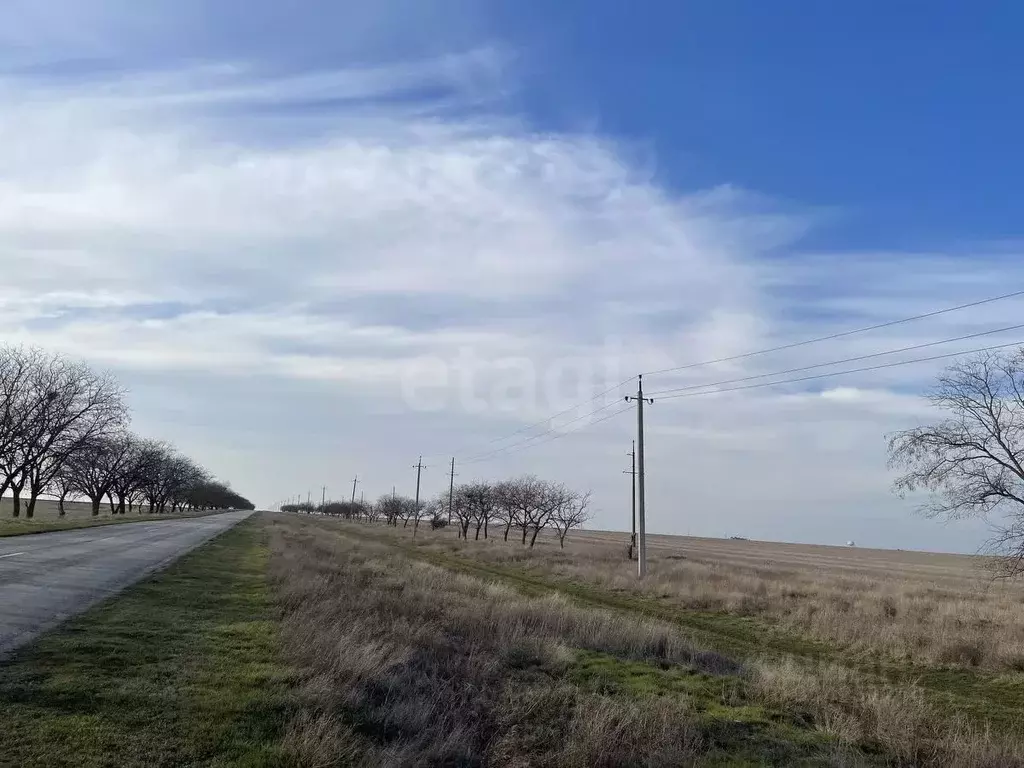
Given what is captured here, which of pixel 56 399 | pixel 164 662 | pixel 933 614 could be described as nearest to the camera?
pixel 164 662

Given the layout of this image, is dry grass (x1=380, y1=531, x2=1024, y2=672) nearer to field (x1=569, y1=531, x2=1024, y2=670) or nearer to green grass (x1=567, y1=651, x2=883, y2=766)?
field (x1=569, y1=531, x2=1024, y2=670)

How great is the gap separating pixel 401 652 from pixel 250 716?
11.1ft

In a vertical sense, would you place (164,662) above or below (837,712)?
above

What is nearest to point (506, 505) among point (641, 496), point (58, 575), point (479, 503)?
point (479, 503)

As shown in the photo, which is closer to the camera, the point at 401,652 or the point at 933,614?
the point at 401,652

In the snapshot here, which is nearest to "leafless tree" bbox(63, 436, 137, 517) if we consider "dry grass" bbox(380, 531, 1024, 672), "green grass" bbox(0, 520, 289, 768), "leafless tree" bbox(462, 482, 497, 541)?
"leafless tree" bbox(462, 482, 497, 541)

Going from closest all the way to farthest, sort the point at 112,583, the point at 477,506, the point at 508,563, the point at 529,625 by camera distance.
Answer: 1. the point at 529,625
2. the point at 112,583
3. the point at 508,563
4. the point at 477,506

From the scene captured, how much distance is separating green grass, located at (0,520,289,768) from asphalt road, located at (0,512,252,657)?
60 cm

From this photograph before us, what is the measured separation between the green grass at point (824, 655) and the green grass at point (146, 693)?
9109mm

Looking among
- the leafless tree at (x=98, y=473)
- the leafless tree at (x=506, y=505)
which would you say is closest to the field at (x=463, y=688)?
the leafless tree at (x=506, y=505)

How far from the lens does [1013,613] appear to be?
21.5 metres

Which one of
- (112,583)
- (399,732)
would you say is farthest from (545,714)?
(112,583)

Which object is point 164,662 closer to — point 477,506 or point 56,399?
point 56,399

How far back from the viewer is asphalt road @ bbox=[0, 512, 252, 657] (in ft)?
34.5
